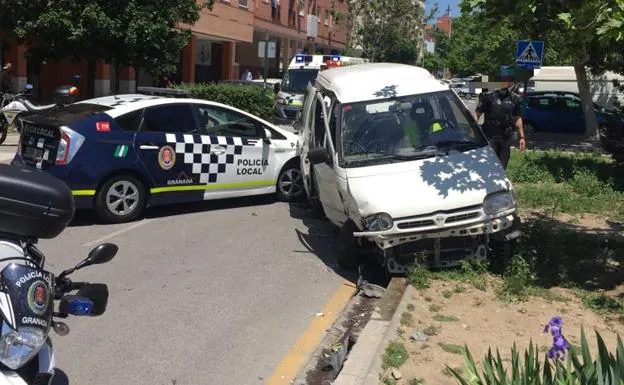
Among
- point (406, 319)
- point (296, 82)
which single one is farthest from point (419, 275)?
point (296, 82)

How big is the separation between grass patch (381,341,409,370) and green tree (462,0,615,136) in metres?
2.66

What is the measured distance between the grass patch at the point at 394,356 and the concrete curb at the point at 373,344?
0.12 ft

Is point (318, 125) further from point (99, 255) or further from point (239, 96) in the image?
point (239, 96)

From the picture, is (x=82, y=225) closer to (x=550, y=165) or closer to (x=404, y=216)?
(x=404, y=216)

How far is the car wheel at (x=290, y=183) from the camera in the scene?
33.9ft

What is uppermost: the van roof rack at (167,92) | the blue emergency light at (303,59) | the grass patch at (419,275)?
the blue emergency light at (303,59)

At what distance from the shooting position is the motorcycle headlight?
2.59 metres

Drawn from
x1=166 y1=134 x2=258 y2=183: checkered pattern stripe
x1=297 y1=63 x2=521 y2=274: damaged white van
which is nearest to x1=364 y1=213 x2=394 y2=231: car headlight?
x1=297 y1=63 x2=521 y2=274: damaged white van

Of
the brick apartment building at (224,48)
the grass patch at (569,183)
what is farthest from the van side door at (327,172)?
the brick apartment building at (224,48)

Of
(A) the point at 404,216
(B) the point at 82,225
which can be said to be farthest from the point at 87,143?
(A) the point at 404,216

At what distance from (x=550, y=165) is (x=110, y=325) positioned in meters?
10.4

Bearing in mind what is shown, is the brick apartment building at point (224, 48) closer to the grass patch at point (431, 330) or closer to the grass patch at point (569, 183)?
the grass patch at point (569, 183)

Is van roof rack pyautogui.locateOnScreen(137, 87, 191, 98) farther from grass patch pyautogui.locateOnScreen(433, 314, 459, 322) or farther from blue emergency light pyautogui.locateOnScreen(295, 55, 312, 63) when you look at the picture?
blue emergency light pyautogui.locateOnScreen(295, 55, 312, 63)

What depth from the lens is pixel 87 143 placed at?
8.20m
